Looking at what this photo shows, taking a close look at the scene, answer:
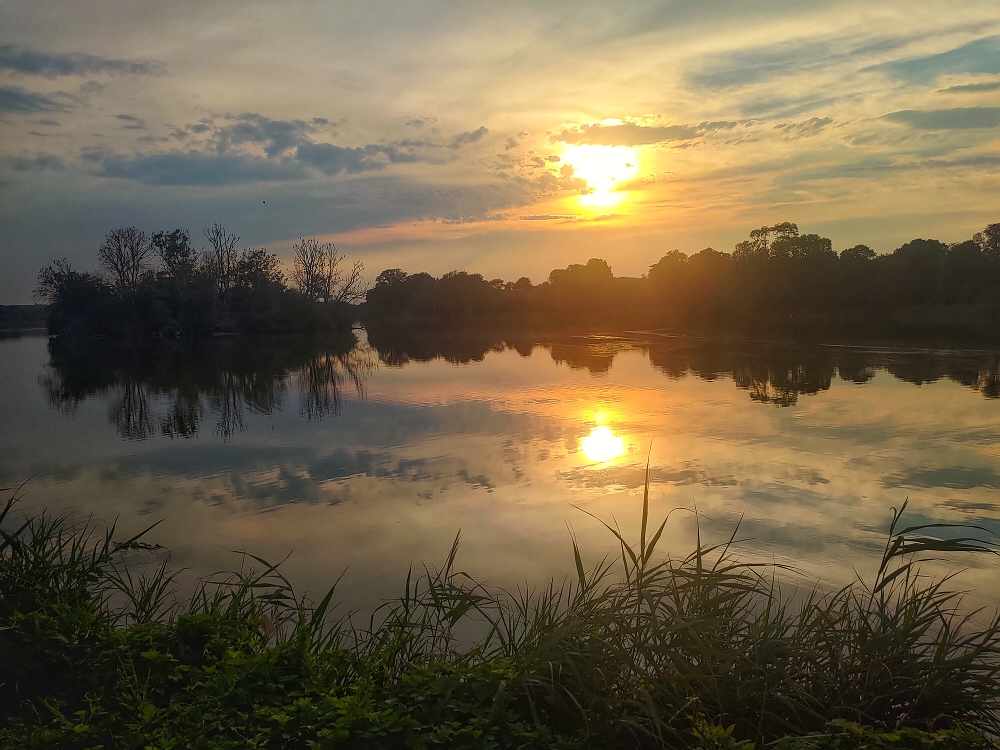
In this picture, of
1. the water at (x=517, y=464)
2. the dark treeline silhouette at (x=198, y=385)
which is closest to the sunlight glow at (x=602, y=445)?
the water at (x=517, y=464)

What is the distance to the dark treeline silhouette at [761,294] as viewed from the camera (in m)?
45.2

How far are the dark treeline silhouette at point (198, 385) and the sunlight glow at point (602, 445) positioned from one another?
20.2ft

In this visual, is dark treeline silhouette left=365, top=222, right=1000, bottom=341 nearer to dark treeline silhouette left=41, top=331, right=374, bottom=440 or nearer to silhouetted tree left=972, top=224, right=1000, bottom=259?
silhouetted tree left=972, top=224, right=1000, bottom=259

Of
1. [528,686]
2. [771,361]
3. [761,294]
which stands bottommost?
[528,686]

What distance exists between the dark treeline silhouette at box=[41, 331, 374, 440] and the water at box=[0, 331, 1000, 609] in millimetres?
160

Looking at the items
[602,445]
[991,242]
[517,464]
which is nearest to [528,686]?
[517,464]

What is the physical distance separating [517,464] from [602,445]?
1640mm

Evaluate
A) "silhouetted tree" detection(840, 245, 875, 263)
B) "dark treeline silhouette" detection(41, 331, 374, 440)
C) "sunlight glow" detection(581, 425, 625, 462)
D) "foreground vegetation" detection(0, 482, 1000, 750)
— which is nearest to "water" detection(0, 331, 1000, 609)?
"sunlight glow" detection(581, 425, 625, 462)

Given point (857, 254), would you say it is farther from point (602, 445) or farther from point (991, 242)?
point (602, 445)

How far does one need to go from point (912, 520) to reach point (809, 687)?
14.7 feet

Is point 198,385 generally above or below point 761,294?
below

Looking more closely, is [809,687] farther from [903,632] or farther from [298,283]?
[298,283]

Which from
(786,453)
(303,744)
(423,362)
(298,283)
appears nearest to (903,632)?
(303,744)

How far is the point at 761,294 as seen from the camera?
60.9 metres
